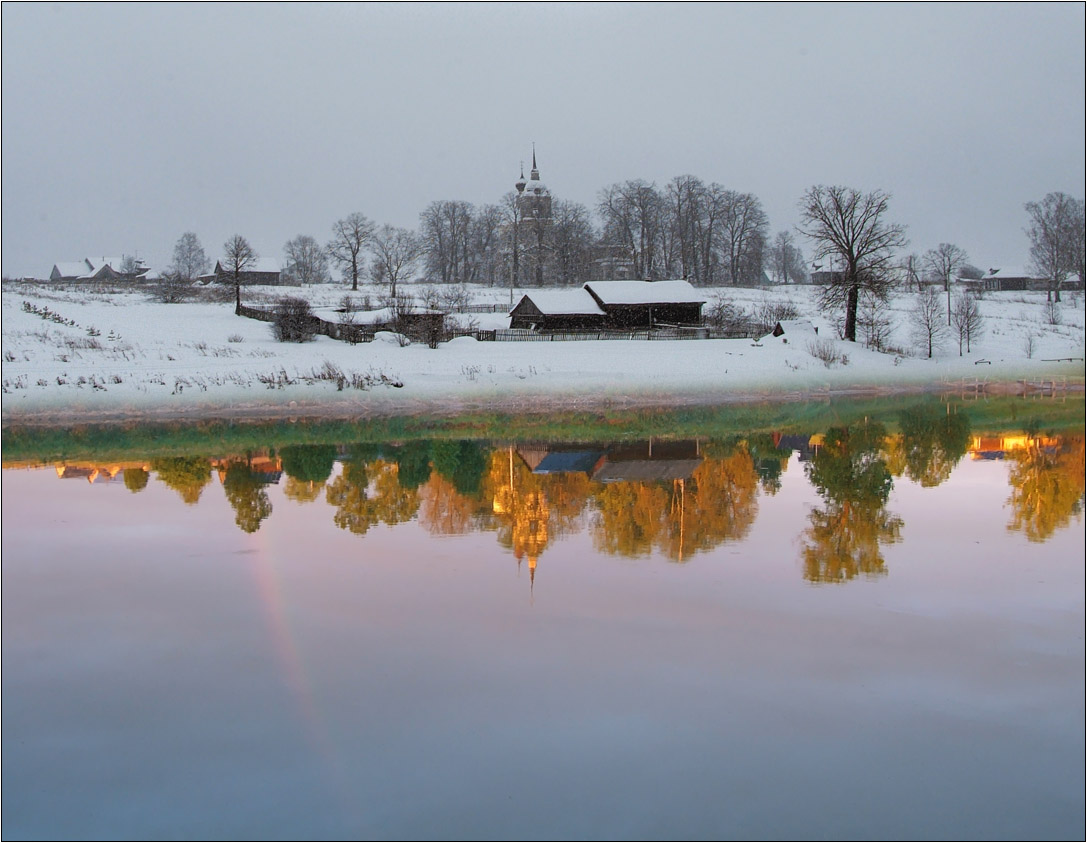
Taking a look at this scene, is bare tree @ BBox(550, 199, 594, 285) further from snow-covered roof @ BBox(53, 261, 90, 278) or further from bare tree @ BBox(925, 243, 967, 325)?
snow-covered roof @ BBox(53, 261, 90, 278)

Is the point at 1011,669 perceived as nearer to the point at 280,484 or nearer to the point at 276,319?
the point at 280,484

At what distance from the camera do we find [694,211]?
302 ft

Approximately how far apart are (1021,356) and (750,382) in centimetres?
2041

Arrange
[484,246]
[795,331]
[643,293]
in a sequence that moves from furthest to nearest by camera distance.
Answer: [484,246]
[643,293]
[795,331]

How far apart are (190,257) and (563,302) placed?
3156 inches

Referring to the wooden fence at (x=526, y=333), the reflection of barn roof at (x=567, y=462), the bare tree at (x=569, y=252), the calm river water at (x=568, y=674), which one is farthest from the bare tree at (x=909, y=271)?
the calm river water at (x=568, y=674)

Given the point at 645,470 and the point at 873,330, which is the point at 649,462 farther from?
the point at 873,330

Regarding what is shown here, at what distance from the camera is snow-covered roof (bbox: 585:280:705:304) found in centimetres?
5528

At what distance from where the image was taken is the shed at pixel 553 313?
5397 centimetres

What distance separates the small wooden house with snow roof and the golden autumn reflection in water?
29333 millimetres

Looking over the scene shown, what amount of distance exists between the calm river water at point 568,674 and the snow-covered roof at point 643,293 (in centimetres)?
3911

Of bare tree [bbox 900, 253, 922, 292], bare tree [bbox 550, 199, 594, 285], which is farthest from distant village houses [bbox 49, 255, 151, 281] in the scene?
bare tree [bbox 900, 253, 922, 292]

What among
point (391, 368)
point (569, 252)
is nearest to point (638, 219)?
point (569, 252)

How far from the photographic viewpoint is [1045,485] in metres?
17.9
